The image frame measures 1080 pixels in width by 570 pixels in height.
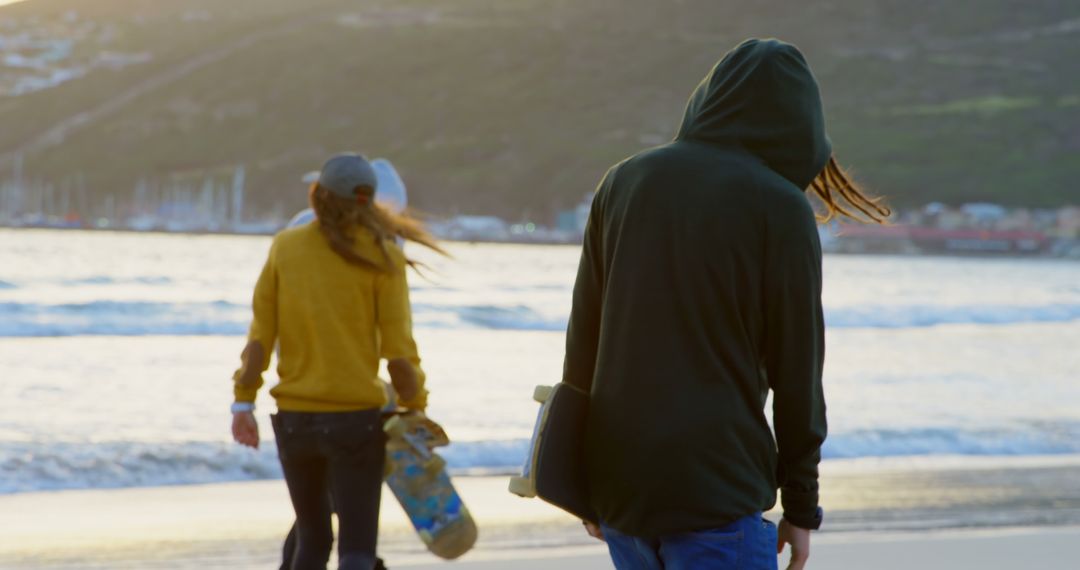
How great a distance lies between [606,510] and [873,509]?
17.6 ft

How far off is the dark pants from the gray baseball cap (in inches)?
22.4

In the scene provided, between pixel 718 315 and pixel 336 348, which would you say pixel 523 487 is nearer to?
pixel 718 315

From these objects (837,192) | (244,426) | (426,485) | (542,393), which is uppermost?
(837,192)

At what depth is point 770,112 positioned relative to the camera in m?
2.29

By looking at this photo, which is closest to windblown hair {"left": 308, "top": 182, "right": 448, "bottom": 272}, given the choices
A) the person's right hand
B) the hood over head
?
the hood over head

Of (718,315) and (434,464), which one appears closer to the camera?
(718,315)

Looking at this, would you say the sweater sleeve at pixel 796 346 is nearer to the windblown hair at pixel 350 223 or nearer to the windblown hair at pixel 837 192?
the windblown hair at pixel 837 192

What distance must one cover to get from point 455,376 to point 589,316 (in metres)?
12.5

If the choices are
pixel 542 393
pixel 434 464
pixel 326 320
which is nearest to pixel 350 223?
pixel 326 320

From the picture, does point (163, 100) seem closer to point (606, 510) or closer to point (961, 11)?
point (961, 11)

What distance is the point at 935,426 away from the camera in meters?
11.1

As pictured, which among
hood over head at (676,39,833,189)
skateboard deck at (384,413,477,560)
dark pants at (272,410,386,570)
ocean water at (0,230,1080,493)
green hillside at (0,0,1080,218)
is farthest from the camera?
green hillside at (0,0,1080,218)

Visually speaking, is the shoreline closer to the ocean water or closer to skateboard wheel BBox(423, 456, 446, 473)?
the ocean water

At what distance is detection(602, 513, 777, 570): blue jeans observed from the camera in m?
2.24
